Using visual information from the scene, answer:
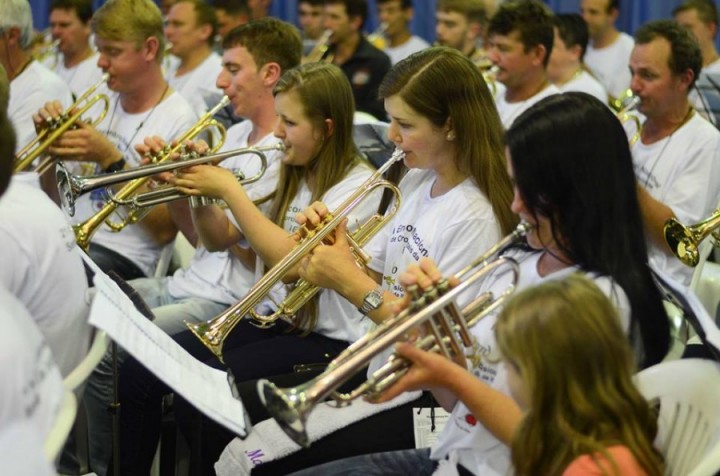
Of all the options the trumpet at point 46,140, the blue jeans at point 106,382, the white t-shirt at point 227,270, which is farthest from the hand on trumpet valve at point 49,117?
the blue jeans at point 106,382

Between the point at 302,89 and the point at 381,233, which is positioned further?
the point at 302,89

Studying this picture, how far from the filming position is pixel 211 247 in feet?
9.91

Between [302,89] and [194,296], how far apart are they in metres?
0.75

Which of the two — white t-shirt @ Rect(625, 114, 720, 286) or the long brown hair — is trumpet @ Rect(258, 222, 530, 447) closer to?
the long brown hair

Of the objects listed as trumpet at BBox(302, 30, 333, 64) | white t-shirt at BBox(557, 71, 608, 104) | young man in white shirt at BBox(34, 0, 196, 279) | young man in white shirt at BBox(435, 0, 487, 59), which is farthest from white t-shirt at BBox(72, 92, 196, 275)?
young man in white shirt at BBox(435, 0, 487, 59)

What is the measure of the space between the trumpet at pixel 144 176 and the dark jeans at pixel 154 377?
420 millimetres

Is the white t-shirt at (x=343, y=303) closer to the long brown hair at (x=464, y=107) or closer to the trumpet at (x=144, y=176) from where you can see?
the trumpet at (x=144, y=176)

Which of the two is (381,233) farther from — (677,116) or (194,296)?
(677,116)

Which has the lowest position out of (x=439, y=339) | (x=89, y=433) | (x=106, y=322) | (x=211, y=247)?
(x=89, y=433)

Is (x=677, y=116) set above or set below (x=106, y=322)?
below

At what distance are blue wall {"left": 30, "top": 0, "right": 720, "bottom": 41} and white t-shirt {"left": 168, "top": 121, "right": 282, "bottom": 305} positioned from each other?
5.09 metres

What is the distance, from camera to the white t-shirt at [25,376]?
1306 mm

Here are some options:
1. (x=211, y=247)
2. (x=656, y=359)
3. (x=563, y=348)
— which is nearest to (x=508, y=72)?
(x=211, y=247)

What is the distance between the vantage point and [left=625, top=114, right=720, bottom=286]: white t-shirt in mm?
3141
